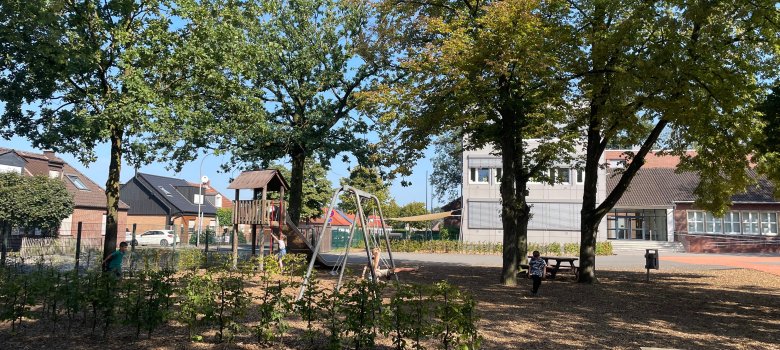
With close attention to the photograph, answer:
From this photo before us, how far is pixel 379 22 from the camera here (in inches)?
763

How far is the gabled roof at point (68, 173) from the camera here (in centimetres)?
3725

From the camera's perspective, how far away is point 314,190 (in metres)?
47.4

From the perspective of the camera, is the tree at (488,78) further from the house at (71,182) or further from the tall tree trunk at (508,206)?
the house at (71,182)

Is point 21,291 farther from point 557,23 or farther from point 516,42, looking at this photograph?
point 557,23

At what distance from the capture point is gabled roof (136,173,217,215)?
55.8 metres

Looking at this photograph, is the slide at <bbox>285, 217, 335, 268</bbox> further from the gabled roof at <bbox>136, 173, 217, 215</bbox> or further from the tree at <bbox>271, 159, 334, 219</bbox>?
the gabled roof at <bbox>136, 173, 217, 215</bbox>

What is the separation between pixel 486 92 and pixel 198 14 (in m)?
9.35

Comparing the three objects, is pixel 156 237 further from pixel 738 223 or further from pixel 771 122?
pixel 738 223

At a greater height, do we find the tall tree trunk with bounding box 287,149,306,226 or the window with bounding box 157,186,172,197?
the window with bounding box 157,186,172,197

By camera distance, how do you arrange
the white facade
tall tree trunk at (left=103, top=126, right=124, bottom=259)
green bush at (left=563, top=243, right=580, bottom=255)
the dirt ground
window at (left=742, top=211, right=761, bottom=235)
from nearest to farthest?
the dirt ground < tall tree trunk at (left=103, top=126, right=124, bottom=259) < green bush at (left=563, top=243, right=580, bottom=255) < window at (left=742, top=211, right=761, bottom=235) < the white facade

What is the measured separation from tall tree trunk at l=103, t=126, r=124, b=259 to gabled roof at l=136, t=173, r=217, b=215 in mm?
39691

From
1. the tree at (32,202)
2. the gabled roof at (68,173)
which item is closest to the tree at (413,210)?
the gabled roof at (68,173)

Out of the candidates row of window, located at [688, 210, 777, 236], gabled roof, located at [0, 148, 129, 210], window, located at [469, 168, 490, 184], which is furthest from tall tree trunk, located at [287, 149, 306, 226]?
row of window, located at [688, 210, 777, 236]

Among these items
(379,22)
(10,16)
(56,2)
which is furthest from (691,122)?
(10,16)
